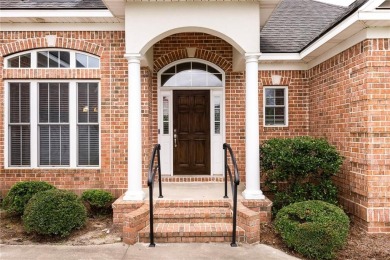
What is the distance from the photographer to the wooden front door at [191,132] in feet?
24.9

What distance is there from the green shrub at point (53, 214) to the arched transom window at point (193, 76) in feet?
11.7

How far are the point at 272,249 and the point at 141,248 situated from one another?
1.94m

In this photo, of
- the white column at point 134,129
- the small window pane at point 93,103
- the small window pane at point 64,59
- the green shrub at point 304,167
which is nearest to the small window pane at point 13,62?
the small window pane at point 64,59

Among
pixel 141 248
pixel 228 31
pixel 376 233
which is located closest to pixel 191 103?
pixel 228 31

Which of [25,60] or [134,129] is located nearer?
[134,129]

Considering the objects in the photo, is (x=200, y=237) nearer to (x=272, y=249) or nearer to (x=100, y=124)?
(x=272, y=249)

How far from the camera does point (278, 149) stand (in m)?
5.80

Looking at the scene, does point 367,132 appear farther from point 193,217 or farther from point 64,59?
point 64,59

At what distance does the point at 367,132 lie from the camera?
525cm

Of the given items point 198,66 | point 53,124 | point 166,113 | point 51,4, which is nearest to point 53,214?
point 53,124

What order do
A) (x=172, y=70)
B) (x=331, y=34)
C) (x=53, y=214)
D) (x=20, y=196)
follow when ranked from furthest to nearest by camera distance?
(x=172, y=70) → (x=20, y=196) → (x=331, y=34) → (x=53, y=214)

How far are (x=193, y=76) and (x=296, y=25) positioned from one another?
3.22m

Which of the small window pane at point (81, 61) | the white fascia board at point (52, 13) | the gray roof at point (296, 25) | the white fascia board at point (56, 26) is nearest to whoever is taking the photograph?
the white fascia board at point (52, 13)

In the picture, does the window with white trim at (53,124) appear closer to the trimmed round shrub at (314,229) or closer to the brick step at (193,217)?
the brick step at (193,217)
